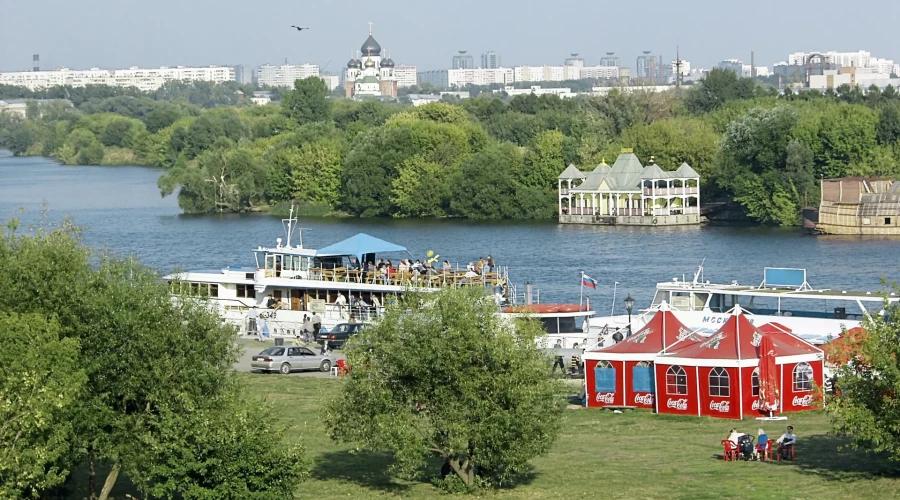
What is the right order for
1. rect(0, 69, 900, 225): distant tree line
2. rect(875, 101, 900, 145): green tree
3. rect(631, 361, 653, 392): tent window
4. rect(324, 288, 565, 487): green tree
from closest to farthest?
rect(324, 288, 565, 487): green tree < rect(631, 361, 653, 392): tent window < rect(0, 69, 900, 225): distant tree line < rect(875, 101, 900, 145): green tree

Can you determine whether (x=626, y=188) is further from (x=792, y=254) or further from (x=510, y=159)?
(x=792, y=254)

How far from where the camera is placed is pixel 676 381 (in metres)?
33.3

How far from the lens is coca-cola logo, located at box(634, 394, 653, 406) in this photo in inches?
1340

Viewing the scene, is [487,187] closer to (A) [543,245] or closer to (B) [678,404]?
(A) [543,245]

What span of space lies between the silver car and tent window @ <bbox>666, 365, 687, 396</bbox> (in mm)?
10552

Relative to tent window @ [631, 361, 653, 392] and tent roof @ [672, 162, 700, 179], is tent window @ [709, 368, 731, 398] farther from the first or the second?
tent roof @ [672, 162, 700, 179]

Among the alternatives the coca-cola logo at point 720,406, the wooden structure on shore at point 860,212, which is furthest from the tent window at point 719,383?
the wooden structure on shore at point 860,212

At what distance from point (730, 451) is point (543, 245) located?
185 ft

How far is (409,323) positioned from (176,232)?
70963 mm

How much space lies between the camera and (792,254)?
7800 centimetres

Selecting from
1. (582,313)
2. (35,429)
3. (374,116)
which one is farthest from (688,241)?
(35,429)

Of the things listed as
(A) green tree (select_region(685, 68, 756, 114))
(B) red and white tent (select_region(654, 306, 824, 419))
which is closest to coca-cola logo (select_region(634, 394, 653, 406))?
(B) red and white tent (select_region(654, 306, 824, 419))

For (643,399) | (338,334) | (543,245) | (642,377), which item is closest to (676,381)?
(642,377)

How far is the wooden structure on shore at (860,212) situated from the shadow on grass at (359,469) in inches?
2528
